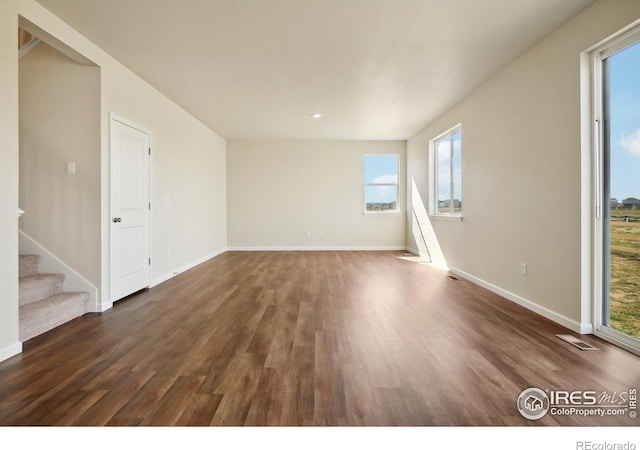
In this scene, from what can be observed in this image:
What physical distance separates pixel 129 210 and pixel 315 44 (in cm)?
281

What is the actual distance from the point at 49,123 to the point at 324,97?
3.30 m

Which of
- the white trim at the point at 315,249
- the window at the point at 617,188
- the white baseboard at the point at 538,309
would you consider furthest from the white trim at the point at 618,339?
the white trim at the point at 315,249

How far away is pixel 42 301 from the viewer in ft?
9.94

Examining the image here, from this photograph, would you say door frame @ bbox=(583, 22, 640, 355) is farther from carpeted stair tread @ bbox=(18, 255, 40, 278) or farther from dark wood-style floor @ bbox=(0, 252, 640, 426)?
carpeted stair tread @ bbox=(18, 255, 40, 278)

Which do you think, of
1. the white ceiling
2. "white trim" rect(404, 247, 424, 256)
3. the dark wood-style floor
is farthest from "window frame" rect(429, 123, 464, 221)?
the dark wood-style floor

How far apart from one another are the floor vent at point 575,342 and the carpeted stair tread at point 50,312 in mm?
4195

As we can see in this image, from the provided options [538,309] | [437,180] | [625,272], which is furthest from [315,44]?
[437,180]

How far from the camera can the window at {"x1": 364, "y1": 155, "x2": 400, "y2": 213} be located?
8234mm

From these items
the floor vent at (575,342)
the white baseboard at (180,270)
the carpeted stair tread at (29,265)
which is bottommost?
the floor vent at (575,342)

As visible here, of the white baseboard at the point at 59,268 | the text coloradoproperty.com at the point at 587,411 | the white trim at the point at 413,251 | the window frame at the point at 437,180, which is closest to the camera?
the text coloradoproperty.com at the point at 587,411

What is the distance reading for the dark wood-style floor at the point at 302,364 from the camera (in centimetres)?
166

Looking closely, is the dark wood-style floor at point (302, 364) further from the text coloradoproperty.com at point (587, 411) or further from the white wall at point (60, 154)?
the white wall at point (60, 154)
